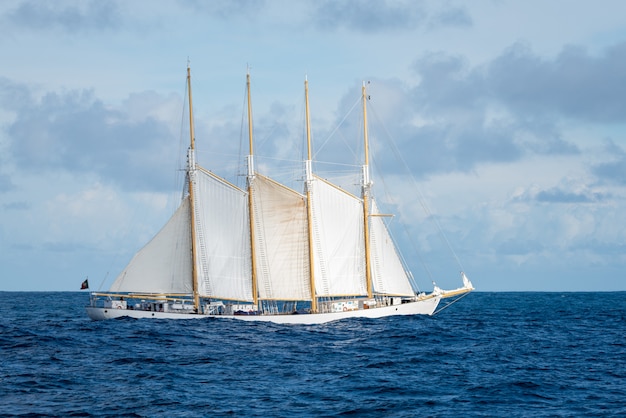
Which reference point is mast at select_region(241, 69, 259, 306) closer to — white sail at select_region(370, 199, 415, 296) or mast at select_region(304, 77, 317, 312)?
mast at select_region(304, 77, 317, 312)

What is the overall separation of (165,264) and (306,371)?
41156mm

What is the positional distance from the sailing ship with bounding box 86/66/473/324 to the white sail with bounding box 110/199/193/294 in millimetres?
112

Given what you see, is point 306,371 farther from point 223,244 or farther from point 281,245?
point 223,244

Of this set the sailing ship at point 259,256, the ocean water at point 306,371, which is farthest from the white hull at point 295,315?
the ocean water at point 306,371

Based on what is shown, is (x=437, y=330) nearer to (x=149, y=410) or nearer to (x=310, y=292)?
(x=310, y=292)

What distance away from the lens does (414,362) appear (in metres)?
56.1

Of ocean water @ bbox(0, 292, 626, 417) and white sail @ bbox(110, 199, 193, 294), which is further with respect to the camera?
white sail @ bbox(110, 199, 193, 294)

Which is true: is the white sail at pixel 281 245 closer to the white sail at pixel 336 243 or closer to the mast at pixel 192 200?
the white sail at pixel 336 243

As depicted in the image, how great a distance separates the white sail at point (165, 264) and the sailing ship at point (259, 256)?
0.11 metres

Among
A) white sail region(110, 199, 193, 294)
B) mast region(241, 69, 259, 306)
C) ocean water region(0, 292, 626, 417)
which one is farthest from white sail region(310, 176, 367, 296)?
white sail region(110, 199, 193, 294)

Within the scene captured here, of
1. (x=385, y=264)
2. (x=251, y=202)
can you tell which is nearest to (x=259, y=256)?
(x=251, y=202)

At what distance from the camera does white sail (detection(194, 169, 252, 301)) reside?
89188mm

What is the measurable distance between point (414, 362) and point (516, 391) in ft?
38.5

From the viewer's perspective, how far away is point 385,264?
9119cm
